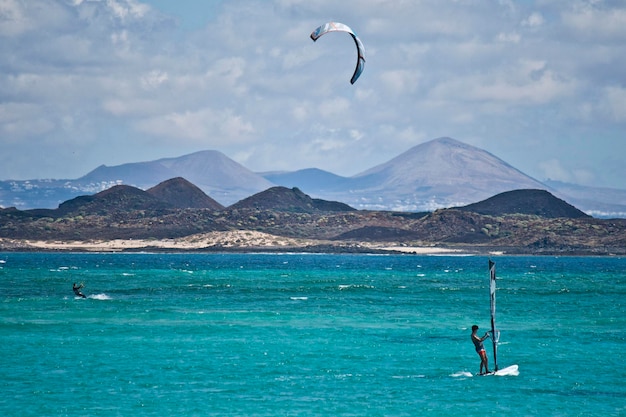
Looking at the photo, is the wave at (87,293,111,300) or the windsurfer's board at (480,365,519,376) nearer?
the windsurfer's board at (480,365,519,376)

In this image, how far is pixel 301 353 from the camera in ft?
153

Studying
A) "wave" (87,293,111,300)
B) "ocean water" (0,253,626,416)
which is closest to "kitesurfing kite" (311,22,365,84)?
"ocean water" (0,253,626,416)

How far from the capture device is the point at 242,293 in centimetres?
8488

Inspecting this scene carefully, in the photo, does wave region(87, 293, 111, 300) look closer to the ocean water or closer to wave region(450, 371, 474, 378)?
the ocean water

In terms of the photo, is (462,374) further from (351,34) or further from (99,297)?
(99,297)

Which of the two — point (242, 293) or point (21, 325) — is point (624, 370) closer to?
point (21, 325)

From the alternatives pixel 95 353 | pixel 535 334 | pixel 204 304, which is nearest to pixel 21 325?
pixel 95 353

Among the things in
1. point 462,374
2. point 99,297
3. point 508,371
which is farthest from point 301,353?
point 99,297

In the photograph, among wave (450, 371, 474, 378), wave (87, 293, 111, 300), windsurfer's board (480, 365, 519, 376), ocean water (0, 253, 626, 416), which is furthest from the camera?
wave (87, 293, 111, 300)

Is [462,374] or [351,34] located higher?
[351,34]

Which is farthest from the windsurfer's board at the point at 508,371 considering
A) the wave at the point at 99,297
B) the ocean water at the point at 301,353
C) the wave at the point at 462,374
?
the wave at the point at 99,297

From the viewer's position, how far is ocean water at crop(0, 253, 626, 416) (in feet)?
116

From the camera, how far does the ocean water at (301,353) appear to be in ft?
116

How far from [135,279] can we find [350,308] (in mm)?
39344
